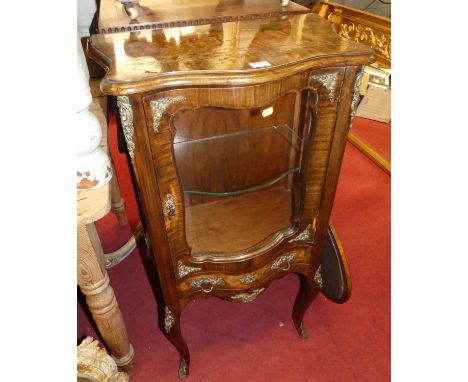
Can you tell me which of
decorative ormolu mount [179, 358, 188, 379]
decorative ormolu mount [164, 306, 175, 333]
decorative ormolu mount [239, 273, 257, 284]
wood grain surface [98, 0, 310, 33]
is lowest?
decorative ormolu mount [179, 358, 188, 379]

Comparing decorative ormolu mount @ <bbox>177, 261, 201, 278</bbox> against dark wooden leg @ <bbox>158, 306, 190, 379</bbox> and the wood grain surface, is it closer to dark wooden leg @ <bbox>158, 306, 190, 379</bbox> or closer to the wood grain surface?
dark wooden leg @ <bbox>158, 306, 190, 379</bbox>

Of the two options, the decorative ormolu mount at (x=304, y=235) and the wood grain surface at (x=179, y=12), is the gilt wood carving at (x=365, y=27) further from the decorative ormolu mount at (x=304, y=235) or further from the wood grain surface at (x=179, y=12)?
the decorative ormolu mount at (x=304, y=235)

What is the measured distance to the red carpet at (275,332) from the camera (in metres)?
1.29

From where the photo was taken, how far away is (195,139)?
1087 millimetres

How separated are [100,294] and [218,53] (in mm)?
715

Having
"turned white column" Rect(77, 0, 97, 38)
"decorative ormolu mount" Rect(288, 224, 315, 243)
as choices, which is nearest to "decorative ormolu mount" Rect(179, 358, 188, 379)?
"decorative ormolu mount" Rect(288, 224, 315, 243)

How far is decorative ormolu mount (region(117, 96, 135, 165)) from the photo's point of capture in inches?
25.9

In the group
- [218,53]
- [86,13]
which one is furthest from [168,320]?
[86,13]

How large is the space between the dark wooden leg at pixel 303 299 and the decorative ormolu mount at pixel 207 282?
32 cm

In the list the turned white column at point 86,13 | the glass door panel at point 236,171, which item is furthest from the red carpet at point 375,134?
the turned white column at point 86,13

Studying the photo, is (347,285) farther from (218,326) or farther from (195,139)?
(195,139)

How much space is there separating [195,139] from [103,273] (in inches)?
17.7

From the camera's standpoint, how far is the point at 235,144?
115cm
